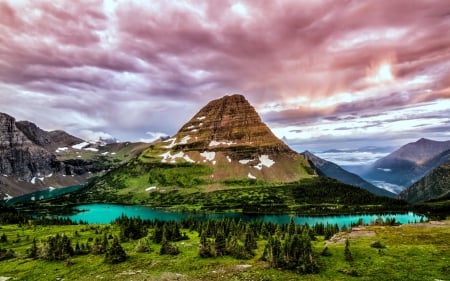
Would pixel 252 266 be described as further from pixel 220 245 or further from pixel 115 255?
pixel 115 255

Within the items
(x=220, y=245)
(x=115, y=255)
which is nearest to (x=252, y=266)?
(x=220, y=245)

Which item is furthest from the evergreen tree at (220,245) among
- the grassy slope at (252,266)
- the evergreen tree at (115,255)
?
the evergreen tree at (115,255)

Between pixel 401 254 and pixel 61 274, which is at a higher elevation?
pixel 401 254

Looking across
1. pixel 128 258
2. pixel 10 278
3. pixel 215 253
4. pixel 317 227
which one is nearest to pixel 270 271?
pixel 215 253

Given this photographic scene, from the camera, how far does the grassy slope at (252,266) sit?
54.3 metres

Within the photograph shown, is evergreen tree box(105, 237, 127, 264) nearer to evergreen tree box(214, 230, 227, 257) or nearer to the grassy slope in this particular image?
the grassy slope

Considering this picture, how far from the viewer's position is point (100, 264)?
2874 inches

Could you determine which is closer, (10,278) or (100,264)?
(10,278)

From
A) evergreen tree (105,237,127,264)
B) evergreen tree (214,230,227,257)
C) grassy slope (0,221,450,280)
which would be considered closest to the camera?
grassy slope (0,221,450,280)

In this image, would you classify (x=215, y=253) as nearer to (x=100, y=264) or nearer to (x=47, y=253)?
(x=100, y=264)

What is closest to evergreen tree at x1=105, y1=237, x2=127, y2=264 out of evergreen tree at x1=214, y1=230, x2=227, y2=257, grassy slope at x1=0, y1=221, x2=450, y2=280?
grassy slope at x1=0, y1=221, x2=450, y2=280

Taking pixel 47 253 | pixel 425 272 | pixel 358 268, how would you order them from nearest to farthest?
pixel 425 272
pixel 358 268
pixel 47 253

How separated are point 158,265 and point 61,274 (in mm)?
18357

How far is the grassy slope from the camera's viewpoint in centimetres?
5428
